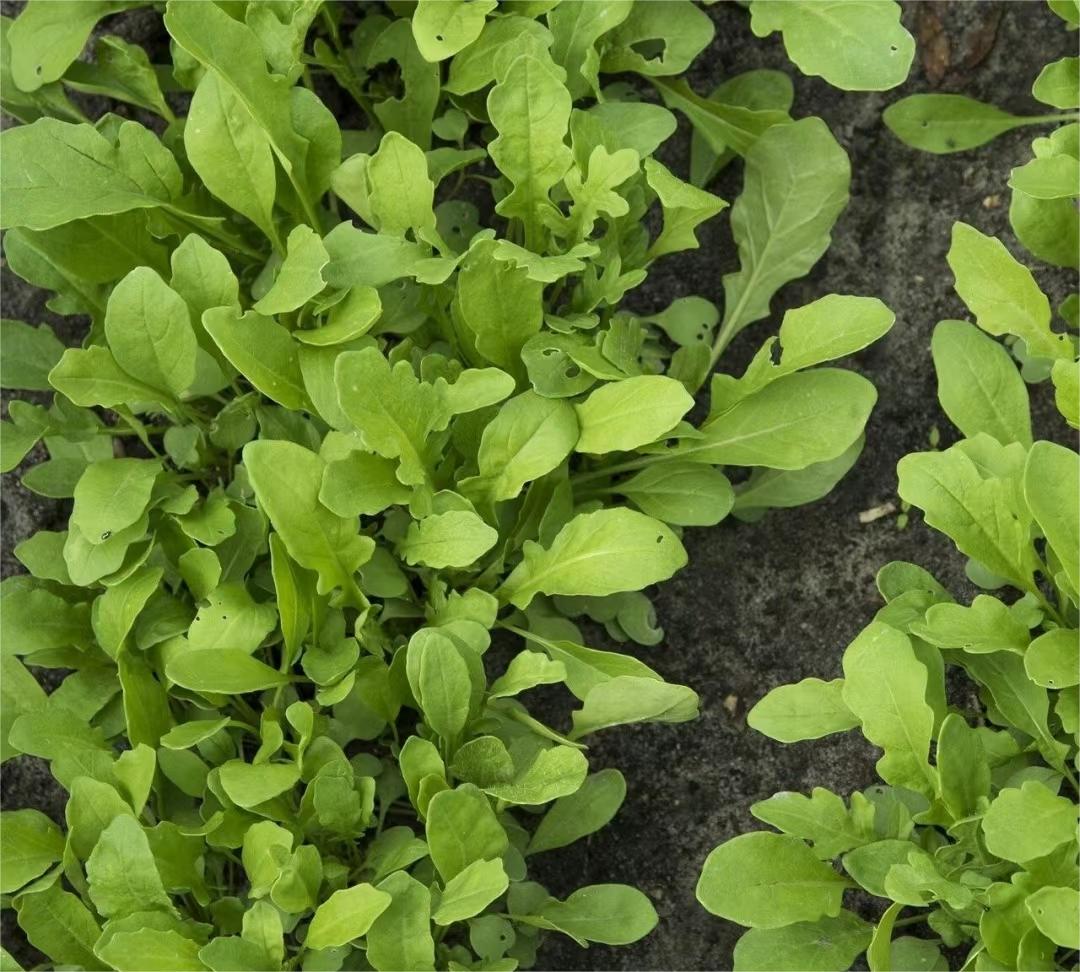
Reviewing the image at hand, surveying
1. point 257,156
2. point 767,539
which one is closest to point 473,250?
point 257,156

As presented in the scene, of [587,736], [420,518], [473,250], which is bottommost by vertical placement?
[587,736]

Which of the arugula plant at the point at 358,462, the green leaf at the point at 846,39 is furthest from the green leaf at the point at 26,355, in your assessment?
the green leaf at the point at 846,39

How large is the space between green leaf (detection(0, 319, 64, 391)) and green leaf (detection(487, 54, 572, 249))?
538 mm

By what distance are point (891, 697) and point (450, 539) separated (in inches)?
17.7

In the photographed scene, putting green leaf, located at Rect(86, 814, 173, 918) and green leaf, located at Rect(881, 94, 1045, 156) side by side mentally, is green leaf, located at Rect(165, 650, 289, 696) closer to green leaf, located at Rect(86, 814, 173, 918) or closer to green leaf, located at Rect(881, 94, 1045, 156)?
green leaf, located at Rect(86, 814, 173, 918)

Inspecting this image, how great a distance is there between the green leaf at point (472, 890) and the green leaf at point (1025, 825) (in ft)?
1.45

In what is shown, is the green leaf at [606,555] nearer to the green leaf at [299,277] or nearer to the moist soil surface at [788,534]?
the moist soil surface at [788,534]

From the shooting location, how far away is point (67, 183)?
1.36m

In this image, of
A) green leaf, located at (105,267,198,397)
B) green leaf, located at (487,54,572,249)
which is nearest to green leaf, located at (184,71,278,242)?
green leaf, located at (105,267,198,397)

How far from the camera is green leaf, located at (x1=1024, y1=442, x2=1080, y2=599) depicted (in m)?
1.27

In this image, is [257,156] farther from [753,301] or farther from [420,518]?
[753,301]

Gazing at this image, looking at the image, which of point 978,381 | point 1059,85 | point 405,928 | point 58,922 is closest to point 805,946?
point 405,928

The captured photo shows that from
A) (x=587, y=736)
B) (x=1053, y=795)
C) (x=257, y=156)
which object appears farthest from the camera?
(x=587, y=736)

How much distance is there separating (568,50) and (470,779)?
77 centimetres
